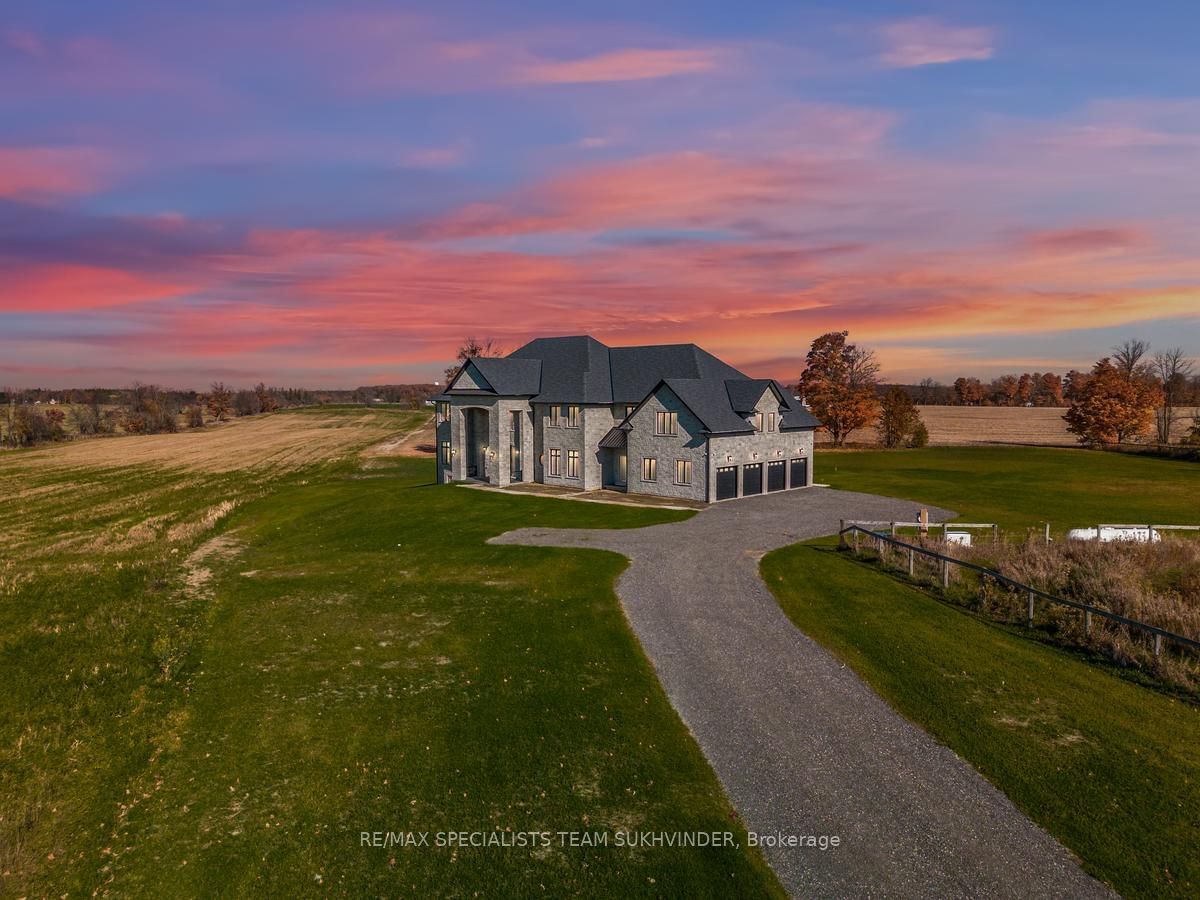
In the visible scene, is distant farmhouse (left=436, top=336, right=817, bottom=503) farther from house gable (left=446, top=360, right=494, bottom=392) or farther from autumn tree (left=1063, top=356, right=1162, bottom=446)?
autumn tree (left=1063, top=356, right=1162, bottom=446)

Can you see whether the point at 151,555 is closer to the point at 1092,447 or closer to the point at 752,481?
the point at 752,481

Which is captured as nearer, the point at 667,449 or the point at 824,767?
the point at 824,767

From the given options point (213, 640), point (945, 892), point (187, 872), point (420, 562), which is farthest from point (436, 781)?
point (420, 562)

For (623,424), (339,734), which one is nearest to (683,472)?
(623,424)

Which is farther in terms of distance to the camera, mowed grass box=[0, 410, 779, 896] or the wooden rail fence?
the wooden rail fence

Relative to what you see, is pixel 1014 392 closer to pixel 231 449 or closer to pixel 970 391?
pixel 970 391

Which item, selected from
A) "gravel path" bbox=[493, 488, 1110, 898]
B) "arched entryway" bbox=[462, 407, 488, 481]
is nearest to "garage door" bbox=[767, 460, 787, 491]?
"gravel path" bbox=[493, 488, 1110, 898]
